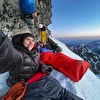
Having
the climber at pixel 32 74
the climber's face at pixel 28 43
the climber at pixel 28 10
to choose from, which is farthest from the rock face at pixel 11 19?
the climber at pixel 32 74

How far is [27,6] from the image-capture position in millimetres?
7562

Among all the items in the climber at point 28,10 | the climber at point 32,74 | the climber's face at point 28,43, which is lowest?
the climber at point 32,74

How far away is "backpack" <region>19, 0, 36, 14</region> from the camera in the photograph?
745 centimetres

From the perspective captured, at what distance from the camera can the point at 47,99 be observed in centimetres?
338

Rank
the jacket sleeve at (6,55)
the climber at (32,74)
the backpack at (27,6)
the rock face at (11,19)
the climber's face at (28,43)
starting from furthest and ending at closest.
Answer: the backpack at (27,6), the rock face at (11,19), the climber's face at (28,43), the climber at (32,74), the jacket sleeve at (6,55)

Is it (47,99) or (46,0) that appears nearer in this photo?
(47,99)

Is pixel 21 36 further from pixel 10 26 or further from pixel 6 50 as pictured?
pixel 10 26

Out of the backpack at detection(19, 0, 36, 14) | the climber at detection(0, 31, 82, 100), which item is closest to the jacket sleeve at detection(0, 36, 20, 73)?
the climber at detection(0, 31, 82, 100)

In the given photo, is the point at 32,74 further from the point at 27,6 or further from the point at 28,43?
the point at 27,6

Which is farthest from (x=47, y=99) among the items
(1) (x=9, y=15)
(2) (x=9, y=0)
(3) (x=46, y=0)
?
(3) (x=46, y=0)

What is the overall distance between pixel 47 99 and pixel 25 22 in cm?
523

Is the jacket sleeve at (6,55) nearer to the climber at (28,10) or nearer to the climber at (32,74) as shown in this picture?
the climber at (32,74)

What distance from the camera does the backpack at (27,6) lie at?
7.45 meters

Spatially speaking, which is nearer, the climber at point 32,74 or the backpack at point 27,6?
the climber at point 32,74
